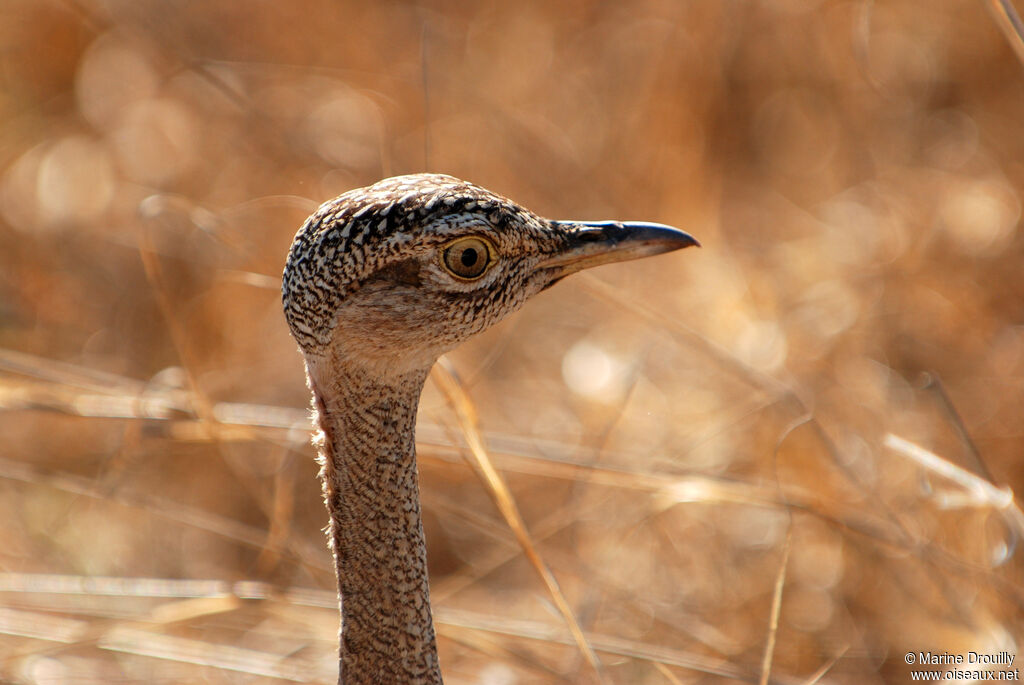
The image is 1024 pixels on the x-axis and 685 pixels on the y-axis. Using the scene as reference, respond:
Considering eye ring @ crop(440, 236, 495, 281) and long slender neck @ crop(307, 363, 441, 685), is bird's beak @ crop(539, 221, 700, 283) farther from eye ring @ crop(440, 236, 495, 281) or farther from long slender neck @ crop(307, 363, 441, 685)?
long slender neck @ crop(307, 363, 441, 685)

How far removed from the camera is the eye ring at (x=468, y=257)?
1.86 meters

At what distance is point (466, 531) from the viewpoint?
13.5ft

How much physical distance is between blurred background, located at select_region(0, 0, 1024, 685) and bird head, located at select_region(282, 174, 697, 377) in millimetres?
703

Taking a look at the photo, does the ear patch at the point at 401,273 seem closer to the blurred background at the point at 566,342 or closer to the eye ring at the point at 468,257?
the eye ring at the point at 468,257

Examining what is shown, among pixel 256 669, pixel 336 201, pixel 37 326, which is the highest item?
pixel 37 326

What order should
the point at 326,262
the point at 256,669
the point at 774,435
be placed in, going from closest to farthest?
the point at 326,262 → the point at 256,669 → the point at 774,435

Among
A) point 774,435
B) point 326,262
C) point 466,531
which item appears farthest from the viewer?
point 466,531

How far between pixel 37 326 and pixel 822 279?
343 cm

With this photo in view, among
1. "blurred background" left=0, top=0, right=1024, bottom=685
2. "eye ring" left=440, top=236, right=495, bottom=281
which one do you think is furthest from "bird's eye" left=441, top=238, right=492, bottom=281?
"blurred background" left=0, top=0, right=1024, bottom=685

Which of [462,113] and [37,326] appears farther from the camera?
[462,113]

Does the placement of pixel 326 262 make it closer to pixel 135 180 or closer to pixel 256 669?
pixel 256 669

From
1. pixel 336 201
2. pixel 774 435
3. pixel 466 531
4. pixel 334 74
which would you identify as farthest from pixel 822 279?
pixel 336 201

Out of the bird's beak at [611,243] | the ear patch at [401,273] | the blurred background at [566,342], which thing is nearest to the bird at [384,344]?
the ear patch at [401,273]

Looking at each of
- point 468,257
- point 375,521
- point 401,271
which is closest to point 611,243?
point 468,257
